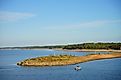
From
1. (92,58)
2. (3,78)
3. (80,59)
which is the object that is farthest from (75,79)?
(92,58)

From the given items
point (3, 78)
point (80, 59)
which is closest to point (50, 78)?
point (3, 78)

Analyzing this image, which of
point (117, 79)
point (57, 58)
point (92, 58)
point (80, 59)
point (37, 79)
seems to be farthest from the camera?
point (92, 58)

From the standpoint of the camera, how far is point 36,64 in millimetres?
96875

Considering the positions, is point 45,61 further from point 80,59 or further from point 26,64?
point 80,59

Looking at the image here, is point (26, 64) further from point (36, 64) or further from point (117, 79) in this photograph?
point (117, 79)

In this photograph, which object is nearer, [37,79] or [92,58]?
[37,79]

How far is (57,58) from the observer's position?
4124 inches

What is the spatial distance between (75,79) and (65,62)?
38.9m

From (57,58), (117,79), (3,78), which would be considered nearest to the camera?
(117,79)

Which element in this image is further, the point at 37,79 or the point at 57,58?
the point at 57,58

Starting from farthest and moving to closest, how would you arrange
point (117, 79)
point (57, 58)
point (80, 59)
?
point (80, 59), point (57, 58), point (117, 79)

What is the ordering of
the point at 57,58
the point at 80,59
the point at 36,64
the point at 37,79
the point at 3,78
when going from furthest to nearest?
the point at 80,59, the point at 57,58, the point at 36,64, the point at 3,78, the point at 37,79

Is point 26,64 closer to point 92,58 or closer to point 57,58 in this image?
point 57,58

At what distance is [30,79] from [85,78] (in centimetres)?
1270
